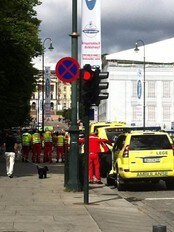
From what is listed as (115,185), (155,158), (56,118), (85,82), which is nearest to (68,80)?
(85,82)

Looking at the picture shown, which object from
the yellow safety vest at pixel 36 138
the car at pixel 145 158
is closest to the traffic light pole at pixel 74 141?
the car at pixel 145 158

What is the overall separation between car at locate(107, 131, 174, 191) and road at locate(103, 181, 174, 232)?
0.45m

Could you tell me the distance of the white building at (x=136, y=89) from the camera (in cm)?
9744

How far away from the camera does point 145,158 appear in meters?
16.5

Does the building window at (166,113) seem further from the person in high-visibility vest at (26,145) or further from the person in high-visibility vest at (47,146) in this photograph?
the person in high-visibility vest at (47,146)

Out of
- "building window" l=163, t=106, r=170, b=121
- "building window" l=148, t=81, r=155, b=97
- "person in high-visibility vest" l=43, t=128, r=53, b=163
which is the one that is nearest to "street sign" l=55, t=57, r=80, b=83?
"person in high-visibility vest" l=43, t=128, r=53, b=163

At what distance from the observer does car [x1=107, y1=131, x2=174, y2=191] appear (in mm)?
16500

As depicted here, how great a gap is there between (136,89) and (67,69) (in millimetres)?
81723

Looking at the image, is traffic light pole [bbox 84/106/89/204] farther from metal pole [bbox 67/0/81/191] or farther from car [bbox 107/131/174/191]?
car [bbox 107/131/174/191]

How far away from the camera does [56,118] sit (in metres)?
173

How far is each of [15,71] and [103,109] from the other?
238 ft

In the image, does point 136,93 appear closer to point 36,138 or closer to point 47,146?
point 47,146

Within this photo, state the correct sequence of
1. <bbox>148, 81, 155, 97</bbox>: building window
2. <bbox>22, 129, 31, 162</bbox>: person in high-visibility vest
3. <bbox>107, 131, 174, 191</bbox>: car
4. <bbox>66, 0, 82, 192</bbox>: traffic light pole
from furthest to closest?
<bbox>148, 81, 155, 97</bbox>: building window < <bbox>22, 129, 31, 162</bbox>: person in high-visibility vest < <bbox>107, 131, 174, 191</bbox>: car < <bbox>66, 0, 82, 192</bbox>: traffic light pole

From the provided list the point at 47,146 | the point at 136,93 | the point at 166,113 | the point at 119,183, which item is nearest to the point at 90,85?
the point at 119,183
